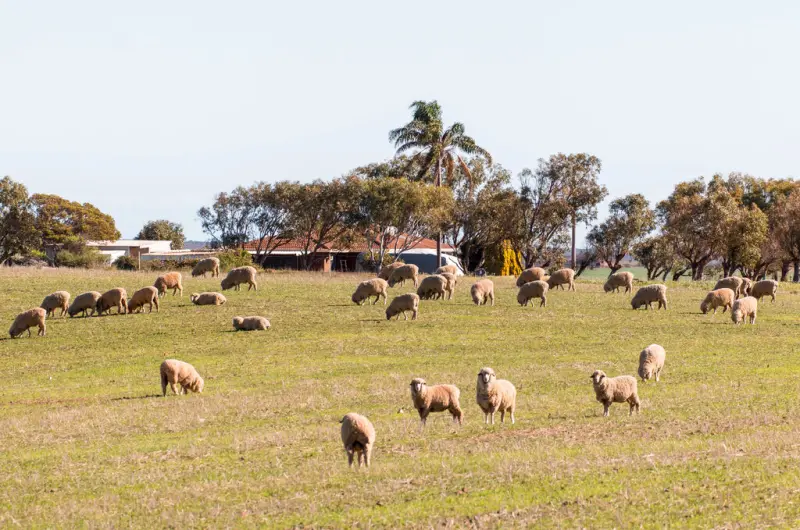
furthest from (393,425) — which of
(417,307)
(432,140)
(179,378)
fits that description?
(432,140)

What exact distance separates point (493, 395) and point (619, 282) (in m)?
37.3

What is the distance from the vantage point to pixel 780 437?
18859 mm

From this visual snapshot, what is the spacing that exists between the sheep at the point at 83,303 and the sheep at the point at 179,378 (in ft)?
56.5

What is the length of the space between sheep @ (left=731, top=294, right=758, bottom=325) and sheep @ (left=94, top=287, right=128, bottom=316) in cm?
2604

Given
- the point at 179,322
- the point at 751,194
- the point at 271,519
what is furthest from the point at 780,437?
the point at 751,194

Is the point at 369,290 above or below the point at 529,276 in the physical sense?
below

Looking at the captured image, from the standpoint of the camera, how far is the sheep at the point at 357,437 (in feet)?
57.0

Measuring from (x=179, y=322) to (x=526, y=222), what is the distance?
64.3 meters

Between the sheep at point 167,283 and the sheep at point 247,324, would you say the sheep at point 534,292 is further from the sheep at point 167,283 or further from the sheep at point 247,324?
the sheep at point 167,283

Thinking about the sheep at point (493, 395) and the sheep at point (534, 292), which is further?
the sheep at point (534, 292)

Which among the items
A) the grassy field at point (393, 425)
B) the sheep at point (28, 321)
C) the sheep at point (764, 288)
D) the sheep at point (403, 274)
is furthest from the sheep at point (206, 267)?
the sheep at point (764, 288)

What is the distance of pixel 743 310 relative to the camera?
41.9 metres

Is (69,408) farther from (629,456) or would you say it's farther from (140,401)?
(629,456)

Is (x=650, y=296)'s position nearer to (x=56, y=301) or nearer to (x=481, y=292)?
(x=481, y=292)
